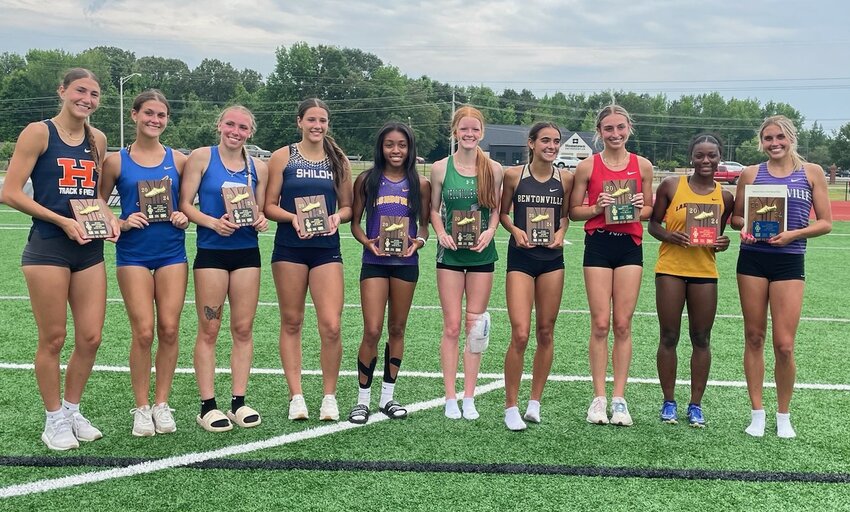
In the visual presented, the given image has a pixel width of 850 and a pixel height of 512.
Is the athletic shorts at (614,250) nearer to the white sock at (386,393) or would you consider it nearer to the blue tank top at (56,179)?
the white sock at (386,393)

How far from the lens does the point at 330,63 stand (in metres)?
80.5

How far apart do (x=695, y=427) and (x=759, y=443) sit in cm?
41

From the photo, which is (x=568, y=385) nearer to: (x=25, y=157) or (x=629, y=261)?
(x=629, y=261)

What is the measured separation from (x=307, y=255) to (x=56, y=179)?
1.54 m

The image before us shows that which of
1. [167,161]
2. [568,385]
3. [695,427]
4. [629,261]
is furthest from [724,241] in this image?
[167,161]

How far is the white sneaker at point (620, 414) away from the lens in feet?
15.2

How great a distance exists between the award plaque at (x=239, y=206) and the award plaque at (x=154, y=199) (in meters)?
0.34

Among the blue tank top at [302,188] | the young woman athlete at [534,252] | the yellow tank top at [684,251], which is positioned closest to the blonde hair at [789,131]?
the yellow tank top at [684,251]

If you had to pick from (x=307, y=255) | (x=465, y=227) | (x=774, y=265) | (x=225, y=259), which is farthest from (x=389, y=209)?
(x=774, y=265)

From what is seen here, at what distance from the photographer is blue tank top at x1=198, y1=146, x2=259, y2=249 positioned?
14.3 feet

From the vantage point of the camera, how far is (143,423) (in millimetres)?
4340

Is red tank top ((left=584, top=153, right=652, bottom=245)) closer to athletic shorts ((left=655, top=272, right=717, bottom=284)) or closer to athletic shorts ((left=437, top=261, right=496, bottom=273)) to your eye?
athletic shorts ((left=655, top=272, right=717, bottom=284))

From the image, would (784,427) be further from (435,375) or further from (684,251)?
(435,375)

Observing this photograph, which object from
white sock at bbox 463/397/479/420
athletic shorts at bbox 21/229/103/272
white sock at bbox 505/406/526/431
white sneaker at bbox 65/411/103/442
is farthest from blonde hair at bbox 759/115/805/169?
white sneaker at bbox 65/411/103/442
